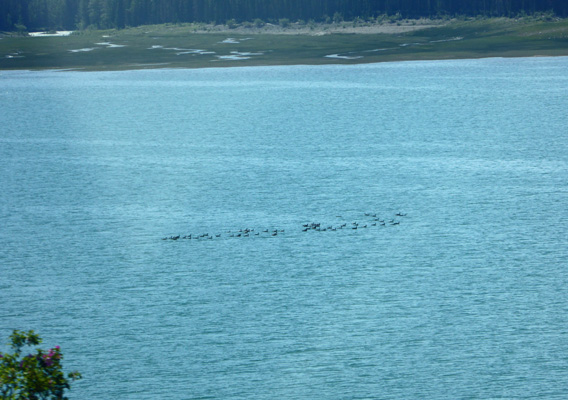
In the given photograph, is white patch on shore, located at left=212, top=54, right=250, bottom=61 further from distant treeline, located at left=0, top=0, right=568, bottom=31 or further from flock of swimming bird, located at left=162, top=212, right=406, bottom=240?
flock of swimming bird, located at left=162, top=212, right=406, bottom=240

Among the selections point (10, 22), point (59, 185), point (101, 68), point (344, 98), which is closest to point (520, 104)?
point (344, 98)

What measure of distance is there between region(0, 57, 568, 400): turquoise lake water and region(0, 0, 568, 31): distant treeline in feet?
348

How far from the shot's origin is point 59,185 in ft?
141

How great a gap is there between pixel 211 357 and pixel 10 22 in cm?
16730

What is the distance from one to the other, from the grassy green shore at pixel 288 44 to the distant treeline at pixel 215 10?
5820 millimetres

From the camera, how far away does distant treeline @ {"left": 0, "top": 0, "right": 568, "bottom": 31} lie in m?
165

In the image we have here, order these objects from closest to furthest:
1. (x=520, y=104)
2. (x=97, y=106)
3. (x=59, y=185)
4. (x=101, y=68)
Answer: (x=59, y=185) < (x=520, y=104) < (x=97, y=106) < (x=101, y=68)

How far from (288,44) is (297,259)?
113431 mm

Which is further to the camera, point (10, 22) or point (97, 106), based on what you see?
point (10, 22)

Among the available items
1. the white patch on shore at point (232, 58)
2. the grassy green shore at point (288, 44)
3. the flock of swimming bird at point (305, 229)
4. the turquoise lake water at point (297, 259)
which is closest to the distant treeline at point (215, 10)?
the grassy green shore at point (288, 44)

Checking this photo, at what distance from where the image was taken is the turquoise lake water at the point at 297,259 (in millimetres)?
20281

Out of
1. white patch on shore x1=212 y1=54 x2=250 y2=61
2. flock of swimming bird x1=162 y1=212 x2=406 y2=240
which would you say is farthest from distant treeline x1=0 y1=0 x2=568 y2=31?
flock of swimming bird x1=162 y1=212 x2=406 y2=240

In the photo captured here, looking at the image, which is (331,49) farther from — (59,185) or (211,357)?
(211,357)

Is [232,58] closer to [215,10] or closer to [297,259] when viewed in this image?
[215,10]
